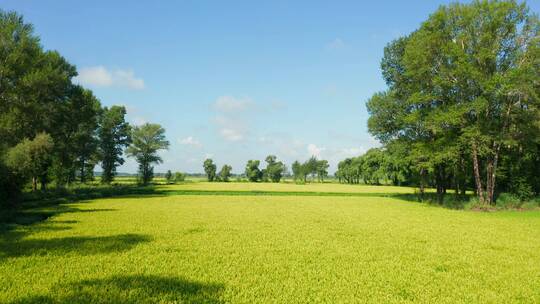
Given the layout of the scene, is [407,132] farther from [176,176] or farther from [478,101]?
[176,176]

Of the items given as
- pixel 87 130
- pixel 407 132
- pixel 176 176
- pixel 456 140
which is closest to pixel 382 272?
pixel 456 140

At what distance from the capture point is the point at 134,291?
8680 mm

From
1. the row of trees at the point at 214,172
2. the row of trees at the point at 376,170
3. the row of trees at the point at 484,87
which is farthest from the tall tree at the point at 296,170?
the row of trees at the point at 484,87

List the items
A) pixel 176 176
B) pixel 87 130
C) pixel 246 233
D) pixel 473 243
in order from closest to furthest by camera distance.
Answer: pixel 473 243 → pixel 246 233 → pixel 87 130 → pixel 176 176

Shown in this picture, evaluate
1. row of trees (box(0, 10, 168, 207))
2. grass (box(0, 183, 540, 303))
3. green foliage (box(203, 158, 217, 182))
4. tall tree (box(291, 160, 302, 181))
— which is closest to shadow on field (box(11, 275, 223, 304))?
grass (box(0, 183, 540, 303))

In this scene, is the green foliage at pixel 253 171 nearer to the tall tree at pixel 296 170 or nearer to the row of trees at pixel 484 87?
the tall tree at pixel 296 170

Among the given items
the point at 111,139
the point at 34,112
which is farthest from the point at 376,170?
the point at 34,112

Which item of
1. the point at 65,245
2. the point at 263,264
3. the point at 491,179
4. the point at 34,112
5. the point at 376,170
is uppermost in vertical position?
the point at 34,112

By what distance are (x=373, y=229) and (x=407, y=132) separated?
99.0 ft

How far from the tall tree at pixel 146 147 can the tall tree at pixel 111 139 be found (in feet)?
75.6

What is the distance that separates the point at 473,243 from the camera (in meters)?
16.6

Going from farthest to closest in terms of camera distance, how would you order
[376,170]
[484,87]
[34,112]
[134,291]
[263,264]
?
[376,170] → [34,112] → [484,87] → [263,264] → [134,291]

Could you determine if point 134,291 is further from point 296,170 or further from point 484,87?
point 296,170

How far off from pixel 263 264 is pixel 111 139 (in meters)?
78.1
